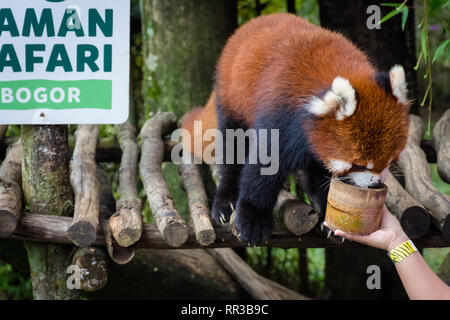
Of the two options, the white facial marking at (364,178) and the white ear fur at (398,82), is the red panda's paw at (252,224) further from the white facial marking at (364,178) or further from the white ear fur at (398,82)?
the white ear fur at (398,82)

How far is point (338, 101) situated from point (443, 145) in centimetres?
135

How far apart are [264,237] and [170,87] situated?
1748mm

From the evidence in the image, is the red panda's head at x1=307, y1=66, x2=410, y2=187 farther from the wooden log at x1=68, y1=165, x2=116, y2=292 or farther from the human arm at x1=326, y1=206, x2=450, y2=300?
the wooden log at x1=68, y1=165, x2=116, y2=292

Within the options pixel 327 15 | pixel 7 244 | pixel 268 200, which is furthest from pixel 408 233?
pixel 7 244

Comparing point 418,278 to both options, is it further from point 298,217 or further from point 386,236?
point 298,217

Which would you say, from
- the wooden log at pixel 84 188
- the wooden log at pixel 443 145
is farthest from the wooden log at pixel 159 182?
the wooden log at pixel 443 145

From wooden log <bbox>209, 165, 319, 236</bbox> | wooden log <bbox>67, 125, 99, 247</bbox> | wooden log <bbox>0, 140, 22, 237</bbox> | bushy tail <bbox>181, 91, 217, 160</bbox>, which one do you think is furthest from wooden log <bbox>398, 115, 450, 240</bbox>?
wooden log <bbox>0, 140, 22, 237</bbox>

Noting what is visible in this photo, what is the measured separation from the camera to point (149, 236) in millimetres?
2539

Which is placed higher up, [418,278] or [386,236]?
[386,236]

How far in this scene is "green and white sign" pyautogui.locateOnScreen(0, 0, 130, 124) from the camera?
2.42m

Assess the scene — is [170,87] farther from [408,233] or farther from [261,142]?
[408,233]

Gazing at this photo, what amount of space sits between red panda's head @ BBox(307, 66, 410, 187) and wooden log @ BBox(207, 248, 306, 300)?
52.7 inches

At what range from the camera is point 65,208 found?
278 cm

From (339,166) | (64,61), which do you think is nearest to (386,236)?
(339,166)
